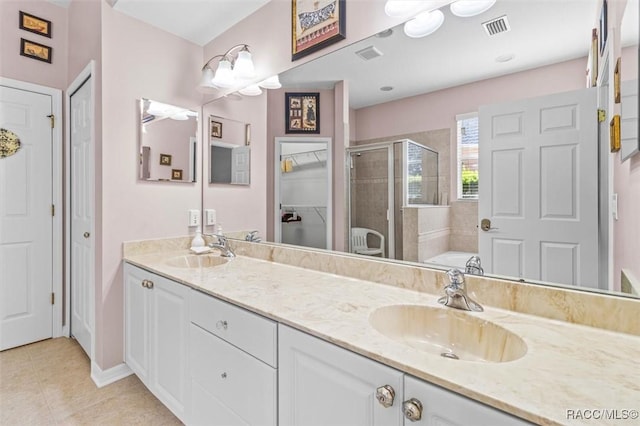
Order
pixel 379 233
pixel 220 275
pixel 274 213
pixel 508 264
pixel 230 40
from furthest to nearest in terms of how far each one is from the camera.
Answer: pixel 230 40 → pixel 274 213 → pixel 220 275 → pixel 379 233 → pixel 508 264

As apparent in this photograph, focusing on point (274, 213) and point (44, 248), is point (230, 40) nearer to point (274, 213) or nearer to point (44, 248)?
point (274, 213)

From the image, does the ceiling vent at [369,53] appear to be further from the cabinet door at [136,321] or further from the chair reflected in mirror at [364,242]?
the cabinet door at [136,321]

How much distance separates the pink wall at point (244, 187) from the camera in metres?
1.99

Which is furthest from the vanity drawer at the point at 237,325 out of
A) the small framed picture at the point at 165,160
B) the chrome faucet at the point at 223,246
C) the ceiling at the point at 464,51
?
the small framed picture at the point at 165,160

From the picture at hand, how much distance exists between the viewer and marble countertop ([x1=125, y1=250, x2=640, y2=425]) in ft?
1.87

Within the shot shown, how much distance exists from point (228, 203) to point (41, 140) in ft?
5.44

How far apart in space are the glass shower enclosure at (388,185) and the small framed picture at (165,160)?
1383mm

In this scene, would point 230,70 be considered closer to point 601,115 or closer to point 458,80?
point 458,80

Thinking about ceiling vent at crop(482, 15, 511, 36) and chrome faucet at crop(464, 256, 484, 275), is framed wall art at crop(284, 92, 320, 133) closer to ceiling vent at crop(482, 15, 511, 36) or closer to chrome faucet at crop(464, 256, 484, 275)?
ceiling vent at crop(482, 15, 511, 36)

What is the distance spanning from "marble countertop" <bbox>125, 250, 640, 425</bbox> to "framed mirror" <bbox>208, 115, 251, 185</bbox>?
0.99m

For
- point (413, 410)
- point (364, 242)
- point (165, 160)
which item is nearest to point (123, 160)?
point (165, 160)

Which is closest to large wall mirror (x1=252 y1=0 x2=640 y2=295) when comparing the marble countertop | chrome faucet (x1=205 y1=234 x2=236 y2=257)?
the marble countertop

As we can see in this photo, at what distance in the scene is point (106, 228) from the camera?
1930 mm

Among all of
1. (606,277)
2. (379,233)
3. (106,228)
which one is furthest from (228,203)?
(606,277)
